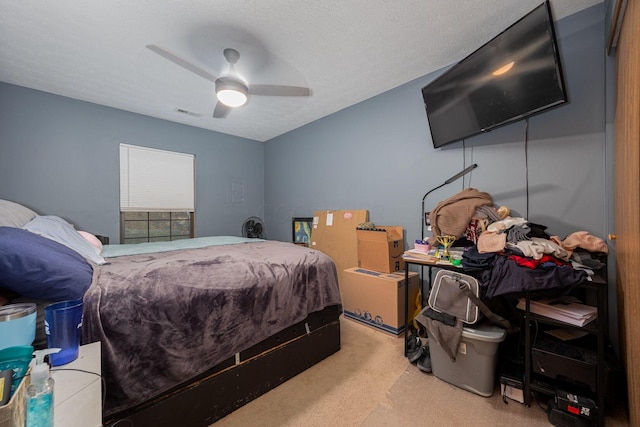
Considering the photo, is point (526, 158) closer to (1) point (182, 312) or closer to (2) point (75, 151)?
(1) point (182, 312)

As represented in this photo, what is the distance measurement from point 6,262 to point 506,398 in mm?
2642

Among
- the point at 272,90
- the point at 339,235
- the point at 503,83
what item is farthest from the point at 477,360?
the point at 272,90

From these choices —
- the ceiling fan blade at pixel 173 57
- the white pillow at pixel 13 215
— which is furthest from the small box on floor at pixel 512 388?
the white pillow at pixel 13 215

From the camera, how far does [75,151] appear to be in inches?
118

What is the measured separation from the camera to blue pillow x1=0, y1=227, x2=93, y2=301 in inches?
38.1

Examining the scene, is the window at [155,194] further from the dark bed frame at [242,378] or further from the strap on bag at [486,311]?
the strap on bag at [486,311]

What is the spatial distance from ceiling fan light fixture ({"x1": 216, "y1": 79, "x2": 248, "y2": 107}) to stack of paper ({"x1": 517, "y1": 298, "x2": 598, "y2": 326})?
257 centimetres

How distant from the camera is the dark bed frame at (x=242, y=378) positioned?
1.24 metres

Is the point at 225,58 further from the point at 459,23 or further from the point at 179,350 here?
the point at 179,350

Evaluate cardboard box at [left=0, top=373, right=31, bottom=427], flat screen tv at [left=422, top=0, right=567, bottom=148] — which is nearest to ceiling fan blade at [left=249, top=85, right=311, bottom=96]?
flat screen tv at [left=422, top=0, right=567, bottom=148]

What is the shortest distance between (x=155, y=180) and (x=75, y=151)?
2.82 ft

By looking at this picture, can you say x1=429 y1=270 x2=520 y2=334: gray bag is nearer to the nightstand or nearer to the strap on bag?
the strap on bag

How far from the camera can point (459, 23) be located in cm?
191

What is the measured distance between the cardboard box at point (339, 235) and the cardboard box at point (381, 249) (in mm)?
288
